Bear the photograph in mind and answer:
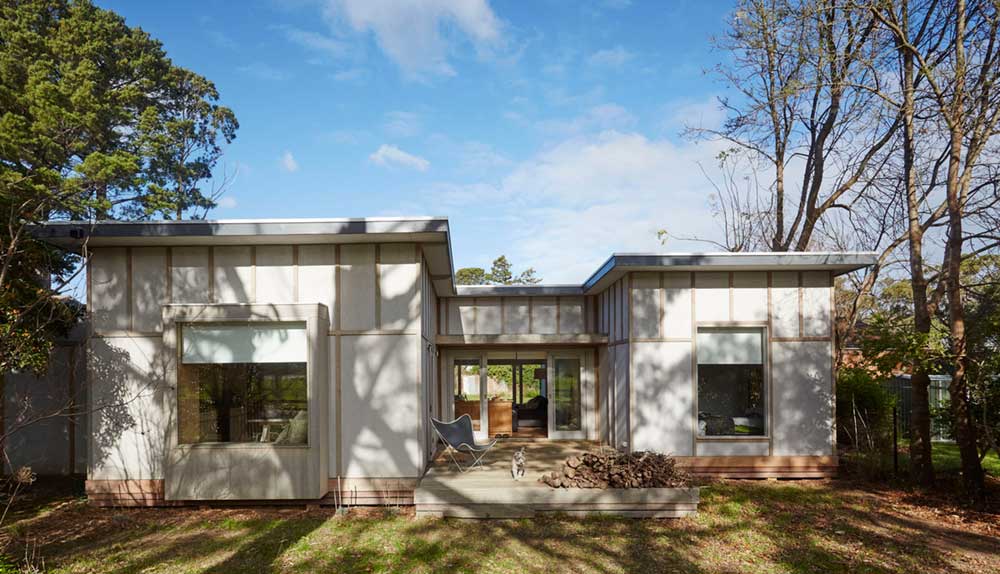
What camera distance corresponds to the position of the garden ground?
211 inches

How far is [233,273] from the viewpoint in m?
7.53

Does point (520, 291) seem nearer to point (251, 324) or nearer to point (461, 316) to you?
point (461, 316)

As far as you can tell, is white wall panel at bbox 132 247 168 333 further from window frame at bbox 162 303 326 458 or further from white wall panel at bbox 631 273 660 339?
white wall panel at bbox 631 273 660 339

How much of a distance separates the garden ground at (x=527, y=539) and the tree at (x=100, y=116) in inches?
339

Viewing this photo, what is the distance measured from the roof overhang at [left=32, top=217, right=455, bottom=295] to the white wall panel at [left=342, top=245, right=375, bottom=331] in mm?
233

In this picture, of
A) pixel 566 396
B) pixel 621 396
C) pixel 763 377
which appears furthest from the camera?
pixel 566 396

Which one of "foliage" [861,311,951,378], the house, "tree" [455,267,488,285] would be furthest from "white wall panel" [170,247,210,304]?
"tree" [455,267,488,285]

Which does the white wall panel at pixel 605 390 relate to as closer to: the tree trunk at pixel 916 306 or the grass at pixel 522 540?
the grass at pixel 522 540

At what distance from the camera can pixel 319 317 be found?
7133 mm

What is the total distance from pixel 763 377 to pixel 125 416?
948 cm

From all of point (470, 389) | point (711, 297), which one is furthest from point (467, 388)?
point (711, 297)

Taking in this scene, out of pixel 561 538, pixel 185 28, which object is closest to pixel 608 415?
pixel 561 538

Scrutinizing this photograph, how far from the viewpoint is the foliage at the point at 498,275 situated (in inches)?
1355

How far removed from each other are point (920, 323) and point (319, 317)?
8540 millimetres
